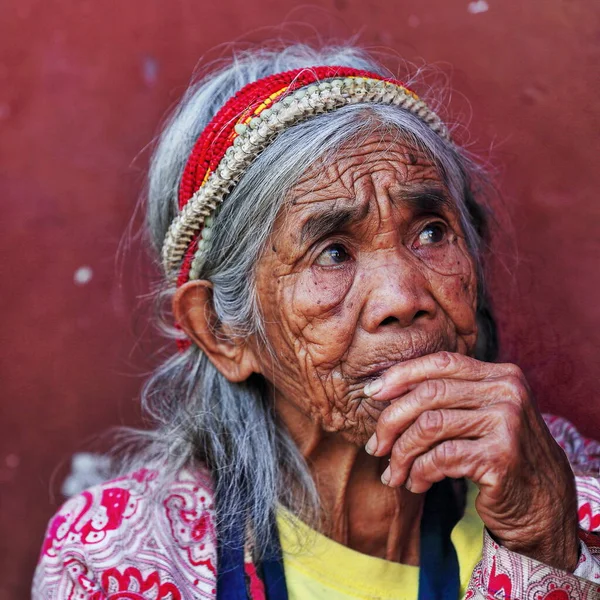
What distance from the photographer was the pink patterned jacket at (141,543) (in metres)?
2.31

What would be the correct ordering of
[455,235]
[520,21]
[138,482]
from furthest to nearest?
1. [520,21]
2. [138,482]
3. [455,235]

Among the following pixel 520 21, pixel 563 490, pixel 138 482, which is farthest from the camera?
pixel 520 21

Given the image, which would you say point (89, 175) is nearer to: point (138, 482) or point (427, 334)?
point (138, 482)

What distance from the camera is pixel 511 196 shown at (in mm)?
3150

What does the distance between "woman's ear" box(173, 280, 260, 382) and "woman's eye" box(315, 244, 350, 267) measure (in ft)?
1.45

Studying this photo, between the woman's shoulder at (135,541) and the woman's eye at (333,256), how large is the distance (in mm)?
824

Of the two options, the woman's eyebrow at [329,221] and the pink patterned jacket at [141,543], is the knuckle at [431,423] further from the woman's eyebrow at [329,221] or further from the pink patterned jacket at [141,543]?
the woman's eyebrow at [329,221]

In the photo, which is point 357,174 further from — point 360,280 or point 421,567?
point 421,567

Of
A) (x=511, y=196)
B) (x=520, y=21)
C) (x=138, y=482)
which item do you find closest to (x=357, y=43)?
(x=520, y=21)

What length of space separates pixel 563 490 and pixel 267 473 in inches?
35.5

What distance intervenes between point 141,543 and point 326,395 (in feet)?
2.36

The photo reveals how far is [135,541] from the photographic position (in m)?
2.39

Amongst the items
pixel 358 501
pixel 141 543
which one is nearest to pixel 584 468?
pixel 358 501

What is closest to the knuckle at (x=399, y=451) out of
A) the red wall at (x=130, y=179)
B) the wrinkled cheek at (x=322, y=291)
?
the wrinkled cheek at (x=322, y=291)
